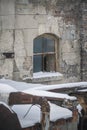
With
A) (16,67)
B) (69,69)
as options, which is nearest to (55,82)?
(69,69)

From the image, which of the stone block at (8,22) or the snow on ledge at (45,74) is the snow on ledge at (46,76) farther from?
the stone block at (8,22)

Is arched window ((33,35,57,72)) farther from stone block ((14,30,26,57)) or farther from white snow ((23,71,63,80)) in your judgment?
stone block ((14,30,26,57))

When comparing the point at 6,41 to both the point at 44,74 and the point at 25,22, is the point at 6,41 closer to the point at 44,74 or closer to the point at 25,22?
the point at 25,22

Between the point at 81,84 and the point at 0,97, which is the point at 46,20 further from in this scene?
the point at 0,97

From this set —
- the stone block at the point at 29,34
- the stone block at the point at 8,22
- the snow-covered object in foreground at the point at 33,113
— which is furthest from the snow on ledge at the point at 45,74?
the snow-covered object in foreground at the point at 33,113

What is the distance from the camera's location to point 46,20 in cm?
1216

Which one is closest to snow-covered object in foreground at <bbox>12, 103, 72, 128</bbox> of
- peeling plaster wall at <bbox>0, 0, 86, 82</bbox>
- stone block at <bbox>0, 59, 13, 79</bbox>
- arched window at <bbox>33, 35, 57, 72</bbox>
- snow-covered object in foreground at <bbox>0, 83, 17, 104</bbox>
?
snow-covered object in foreground at <bbox>0, 83, 17, 104</bbox>

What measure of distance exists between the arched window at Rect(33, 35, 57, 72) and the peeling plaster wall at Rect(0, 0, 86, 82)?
212 mm

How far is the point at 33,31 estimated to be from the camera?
11906 millimetres

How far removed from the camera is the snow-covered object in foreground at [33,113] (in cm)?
834

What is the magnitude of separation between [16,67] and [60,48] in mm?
1638

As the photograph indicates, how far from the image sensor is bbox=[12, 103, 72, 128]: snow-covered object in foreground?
27.4 ft

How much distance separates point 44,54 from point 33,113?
13.4ft

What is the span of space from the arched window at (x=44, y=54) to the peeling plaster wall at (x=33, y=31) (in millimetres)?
212
